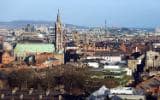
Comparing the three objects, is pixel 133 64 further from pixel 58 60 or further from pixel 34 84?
pixel 34 84

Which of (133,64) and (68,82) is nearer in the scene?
(68,82)

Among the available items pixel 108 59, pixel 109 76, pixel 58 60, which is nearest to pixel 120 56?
pixel 108 59

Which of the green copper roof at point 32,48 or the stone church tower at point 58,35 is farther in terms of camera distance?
the green copper roof at point 32,48

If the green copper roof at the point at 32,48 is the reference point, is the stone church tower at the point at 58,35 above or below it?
above

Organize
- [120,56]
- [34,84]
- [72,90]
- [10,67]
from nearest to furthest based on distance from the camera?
1. [72,90]
2. [34,84]
3. [10,67]
4. [120,56]

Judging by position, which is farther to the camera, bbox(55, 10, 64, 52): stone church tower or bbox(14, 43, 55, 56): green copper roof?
bbox(14, 43, 55, 56): green copper roof

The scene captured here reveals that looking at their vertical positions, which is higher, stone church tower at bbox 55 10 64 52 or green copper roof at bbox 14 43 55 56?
stone church tower at bbox 55 10 64 52

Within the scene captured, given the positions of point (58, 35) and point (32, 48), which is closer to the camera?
point (58, 35)

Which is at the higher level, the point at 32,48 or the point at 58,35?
the point at 58,35
